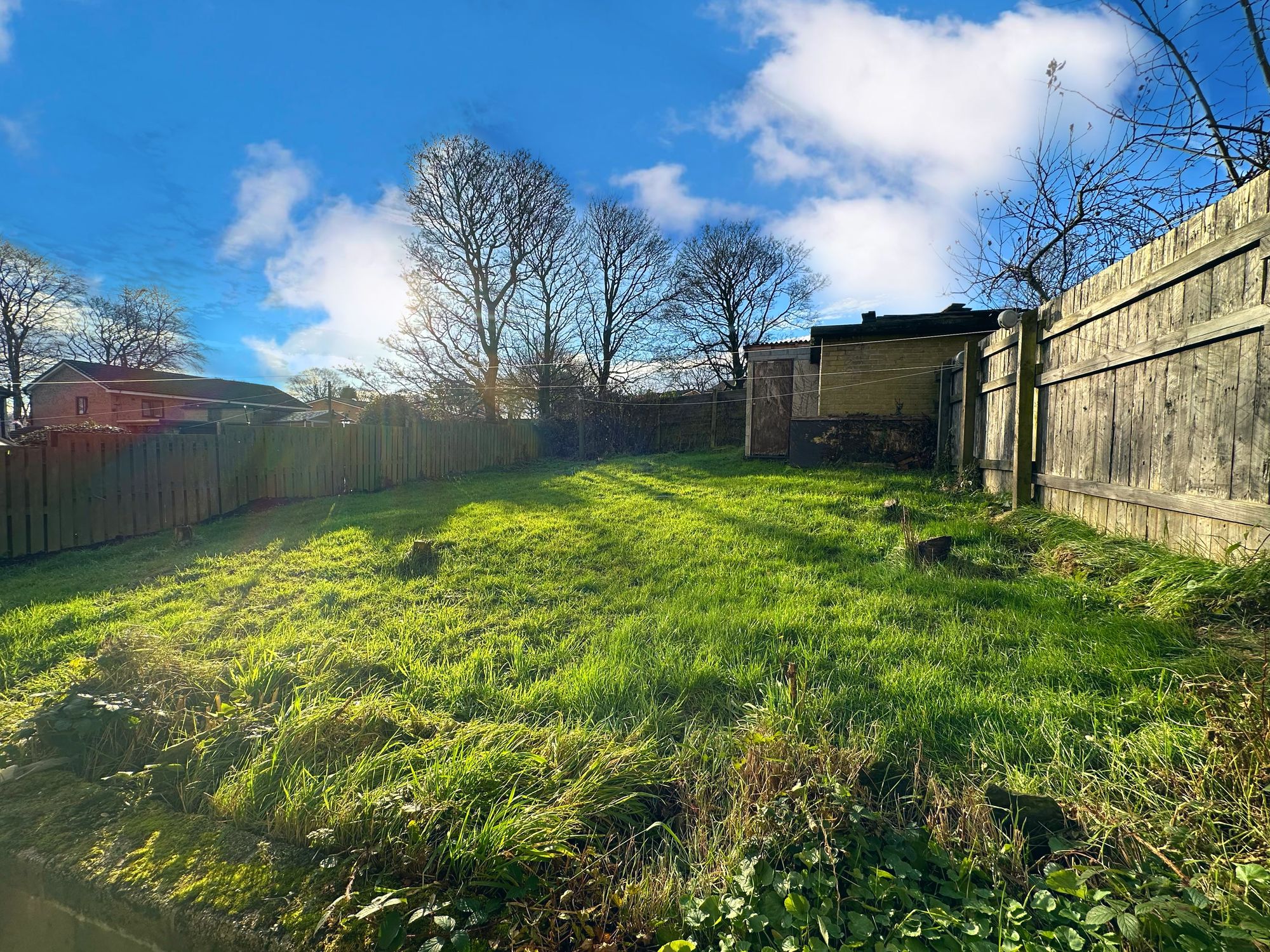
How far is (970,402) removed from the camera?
23.2 feet

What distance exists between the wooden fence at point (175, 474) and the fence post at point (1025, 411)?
10573 mm

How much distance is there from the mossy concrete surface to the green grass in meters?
0.16

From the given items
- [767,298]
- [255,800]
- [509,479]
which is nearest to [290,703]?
[255,800]

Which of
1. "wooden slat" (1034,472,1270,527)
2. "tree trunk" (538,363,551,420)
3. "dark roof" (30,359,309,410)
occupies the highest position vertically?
"dark roof" (30,359,309,410)

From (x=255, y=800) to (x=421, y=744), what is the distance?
49 cm

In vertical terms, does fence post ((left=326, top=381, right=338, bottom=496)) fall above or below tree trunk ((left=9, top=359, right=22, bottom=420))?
below

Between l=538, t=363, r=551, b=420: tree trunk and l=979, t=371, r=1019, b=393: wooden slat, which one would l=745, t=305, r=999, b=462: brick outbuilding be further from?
l=538, t=363, r=551, b=420: tree trunk

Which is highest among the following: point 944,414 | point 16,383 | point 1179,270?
point 16,383

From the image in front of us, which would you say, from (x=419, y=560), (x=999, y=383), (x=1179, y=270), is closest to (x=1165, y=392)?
(x=1179, y=270)

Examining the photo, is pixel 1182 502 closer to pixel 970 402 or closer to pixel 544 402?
pixel 970 402

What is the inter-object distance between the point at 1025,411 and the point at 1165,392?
1.89 metres

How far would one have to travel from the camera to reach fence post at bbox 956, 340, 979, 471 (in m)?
7.01

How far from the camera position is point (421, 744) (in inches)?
77.3

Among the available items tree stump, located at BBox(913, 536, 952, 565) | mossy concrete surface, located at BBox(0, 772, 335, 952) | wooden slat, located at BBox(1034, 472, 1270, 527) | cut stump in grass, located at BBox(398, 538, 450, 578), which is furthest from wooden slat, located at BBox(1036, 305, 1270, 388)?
cut stump in grass, located at BBox(398, 538, 450, 578)
